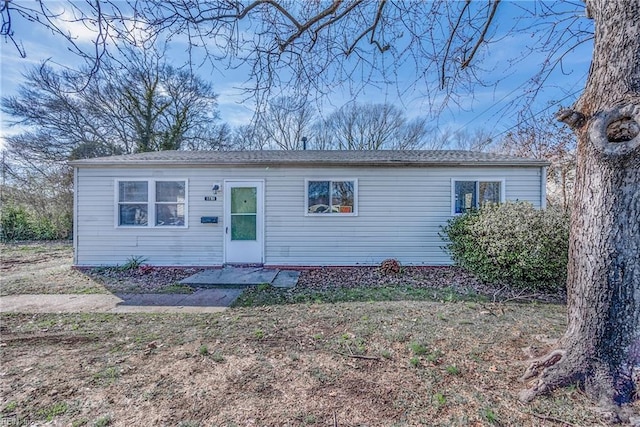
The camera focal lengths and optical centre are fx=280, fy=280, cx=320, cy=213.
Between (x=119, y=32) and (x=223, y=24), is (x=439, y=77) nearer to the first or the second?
(x=223, y=24)

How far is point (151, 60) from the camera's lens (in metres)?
3.06

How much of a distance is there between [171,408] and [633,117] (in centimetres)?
405

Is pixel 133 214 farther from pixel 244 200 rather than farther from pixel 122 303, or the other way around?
pixel 122 303

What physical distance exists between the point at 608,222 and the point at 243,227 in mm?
6810

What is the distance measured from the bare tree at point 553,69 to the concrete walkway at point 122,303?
3465mm

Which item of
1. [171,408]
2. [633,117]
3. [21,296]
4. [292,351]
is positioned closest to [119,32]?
[171,408]

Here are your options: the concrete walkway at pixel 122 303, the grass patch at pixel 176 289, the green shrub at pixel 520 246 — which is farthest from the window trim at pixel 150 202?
the green shrub at pixel 520 246

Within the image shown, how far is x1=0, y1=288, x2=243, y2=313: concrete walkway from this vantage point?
175 inches

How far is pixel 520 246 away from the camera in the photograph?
16.7ft

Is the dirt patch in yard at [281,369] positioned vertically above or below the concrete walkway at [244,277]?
below

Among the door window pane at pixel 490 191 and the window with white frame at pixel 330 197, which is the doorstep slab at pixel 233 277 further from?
the door window pane at pixel 490 191

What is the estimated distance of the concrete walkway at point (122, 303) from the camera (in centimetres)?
445

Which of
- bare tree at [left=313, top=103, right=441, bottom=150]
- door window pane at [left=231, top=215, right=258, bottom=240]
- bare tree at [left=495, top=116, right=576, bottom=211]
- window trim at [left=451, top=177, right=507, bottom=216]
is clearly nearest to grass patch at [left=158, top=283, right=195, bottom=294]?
door window pane at [left=231, top=215, right=258, bottom=240]

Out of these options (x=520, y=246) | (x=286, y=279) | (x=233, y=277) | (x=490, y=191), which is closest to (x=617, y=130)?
(x=520, y=246)
